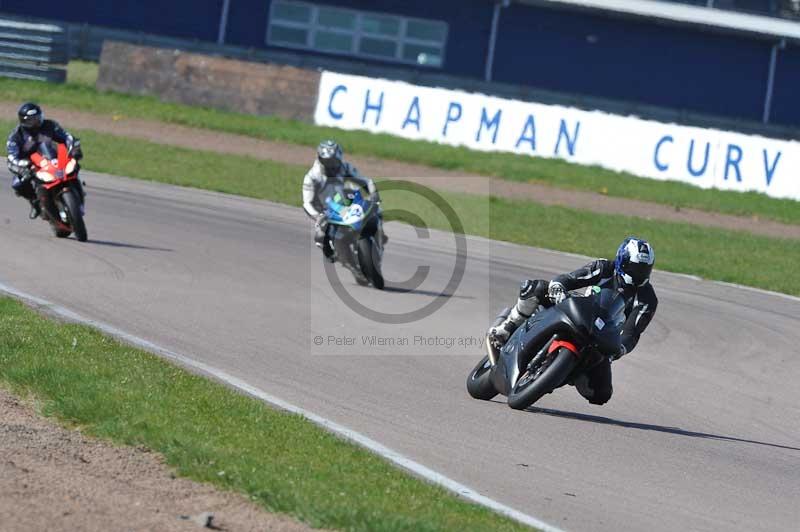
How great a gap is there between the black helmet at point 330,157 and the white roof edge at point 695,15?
2576 cm

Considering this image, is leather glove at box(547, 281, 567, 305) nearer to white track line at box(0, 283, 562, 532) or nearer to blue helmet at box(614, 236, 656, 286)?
blue helmet at box(614, 236, 656, 286)

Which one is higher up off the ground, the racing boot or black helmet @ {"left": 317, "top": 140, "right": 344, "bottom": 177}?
black helmet @ {"left": 317, "top": 140, "right": 344, "bottom": 177}

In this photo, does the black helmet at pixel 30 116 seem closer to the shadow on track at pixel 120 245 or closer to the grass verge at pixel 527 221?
the shadow on track at pixel 120 245

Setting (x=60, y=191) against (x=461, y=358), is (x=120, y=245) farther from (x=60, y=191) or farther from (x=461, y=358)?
(x=461, y=358)

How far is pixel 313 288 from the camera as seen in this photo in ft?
47.8

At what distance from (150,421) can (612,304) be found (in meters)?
3.34

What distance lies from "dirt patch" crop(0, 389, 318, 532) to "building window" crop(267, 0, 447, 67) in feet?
117

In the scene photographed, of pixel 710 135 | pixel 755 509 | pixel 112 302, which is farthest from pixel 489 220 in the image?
pixel 755 509

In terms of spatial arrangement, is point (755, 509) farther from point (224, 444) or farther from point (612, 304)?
point (224, 444)

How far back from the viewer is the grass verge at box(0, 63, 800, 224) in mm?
26531

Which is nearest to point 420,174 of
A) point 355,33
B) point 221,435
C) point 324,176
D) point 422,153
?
point 422,153

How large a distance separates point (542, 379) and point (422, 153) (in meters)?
19.3

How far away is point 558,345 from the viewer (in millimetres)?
9078
